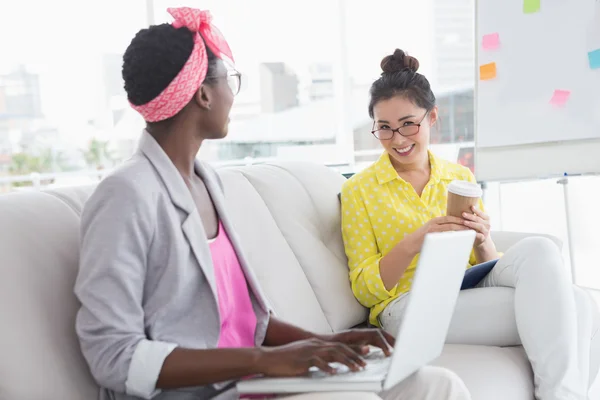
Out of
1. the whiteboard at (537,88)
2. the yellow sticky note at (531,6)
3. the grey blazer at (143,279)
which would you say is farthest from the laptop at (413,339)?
the yellow sticky note at (531,6)

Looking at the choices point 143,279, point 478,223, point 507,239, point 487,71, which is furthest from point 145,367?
point 487,71

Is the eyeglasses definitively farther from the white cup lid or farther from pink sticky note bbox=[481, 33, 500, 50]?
pink sticky note bbox=[481, 33, 500, 50]

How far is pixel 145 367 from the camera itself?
112 centimetres

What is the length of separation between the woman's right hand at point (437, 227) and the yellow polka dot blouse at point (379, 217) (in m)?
0.14

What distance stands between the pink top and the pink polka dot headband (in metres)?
0.29

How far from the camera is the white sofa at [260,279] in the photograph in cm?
123

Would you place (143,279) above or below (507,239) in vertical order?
above

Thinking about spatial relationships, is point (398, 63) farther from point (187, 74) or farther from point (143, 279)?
point (143, 279)

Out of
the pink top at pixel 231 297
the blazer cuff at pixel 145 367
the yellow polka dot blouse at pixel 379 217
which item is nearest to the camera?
the blazer cuff at pixel 145 367

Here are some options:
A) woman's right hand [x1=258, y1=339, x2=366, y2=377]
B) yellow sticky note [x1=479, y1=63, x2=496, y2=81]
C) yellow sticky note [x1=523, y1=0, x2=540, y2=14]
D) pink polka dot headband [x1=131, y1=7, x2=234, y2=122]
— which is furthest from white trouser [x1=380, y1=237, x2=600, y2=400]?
yellow sticky note [x1=523, y1=0, x2=540, y2=14]

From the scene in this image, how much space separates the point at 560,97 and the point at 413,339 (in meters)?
2.53

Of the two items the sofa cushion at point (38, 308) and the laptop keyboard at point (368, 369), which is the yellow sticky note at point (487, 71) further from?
the sofa cushion at point (38, 308)

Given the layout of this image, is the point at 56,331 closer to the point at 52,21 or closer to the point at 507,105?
the point at 507,105

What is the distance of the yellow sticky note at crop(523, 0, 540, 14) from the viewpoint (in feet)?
11.2
